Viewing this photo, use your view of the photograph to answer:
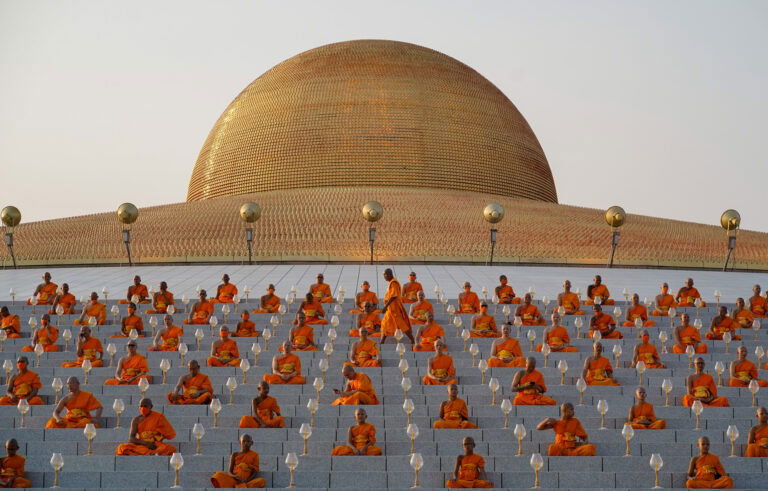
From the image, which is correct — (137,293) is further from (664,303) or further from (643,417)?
(643,417)

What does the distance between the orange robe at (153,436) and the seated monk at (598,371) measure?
4.70 m

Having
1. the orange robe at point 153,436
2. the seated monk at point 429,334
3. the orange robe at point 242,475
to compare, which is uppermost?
the seated monk at point 429,334

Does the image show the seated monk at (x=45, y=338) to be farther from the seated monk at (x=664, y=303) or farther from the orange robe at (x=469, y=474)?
the seated monk at (x=664, y=303)

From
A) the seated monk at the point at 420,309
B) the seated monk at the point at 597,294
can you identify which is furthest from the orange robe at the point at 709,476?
the seated monk at the point at 597,294

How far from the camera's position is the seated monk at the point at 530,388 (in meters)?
11.2

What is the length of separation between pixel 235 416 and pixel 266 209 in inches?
639

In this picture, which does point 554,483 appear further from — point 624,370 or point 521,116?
point 521,116

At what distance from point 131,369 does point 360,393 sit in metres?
2.74

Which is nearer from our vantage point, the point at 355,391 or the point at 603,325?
the point at 355,391

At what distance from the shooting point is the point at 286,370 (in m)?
12.1

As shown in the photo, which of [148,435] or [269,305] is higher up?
[269,305]

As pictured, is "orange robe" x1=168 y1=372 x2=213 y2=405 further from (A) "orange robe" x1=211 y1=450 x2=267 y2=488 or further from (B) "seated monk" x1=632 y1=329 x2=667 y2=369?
(B) "seated monk" x1=632 y1=329 x2=667 y2=369

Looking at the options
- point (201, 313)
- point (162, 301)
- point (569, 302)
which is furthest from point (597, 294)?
point (162, 301)

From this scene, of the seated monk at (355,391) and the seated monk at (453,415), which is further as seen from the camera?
the seated monk at (355,391)
